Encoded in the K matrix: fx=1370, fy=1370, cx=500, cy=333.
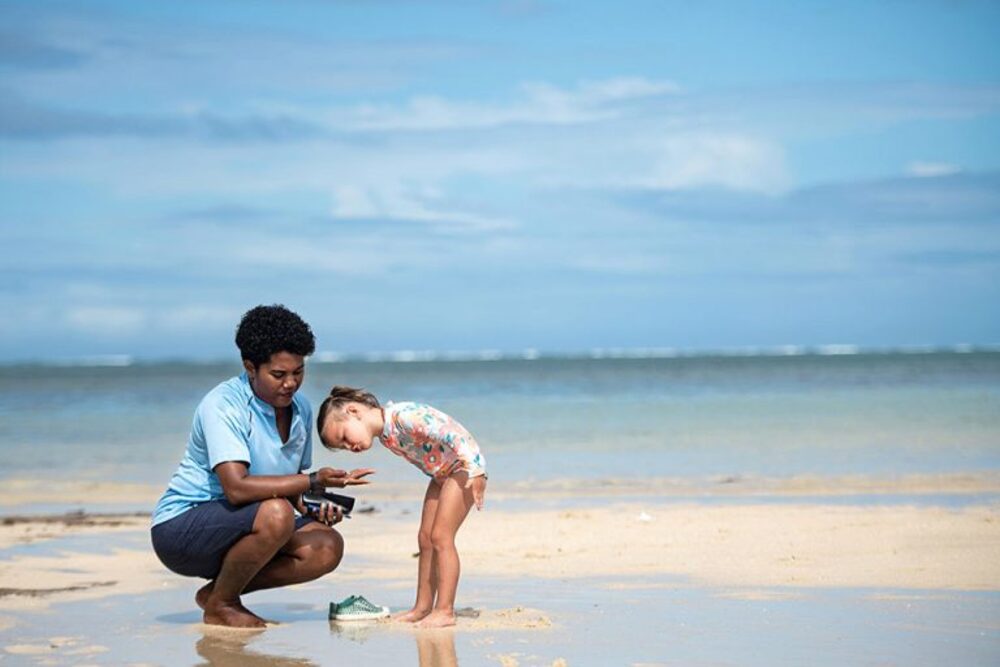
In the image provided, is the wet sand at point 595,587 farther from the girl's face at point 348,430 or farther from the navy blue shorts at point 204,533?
the girl's face at point 348,430

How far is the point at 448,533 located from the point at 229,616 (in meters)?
0.97

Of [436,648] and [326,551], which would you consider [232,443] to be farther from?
[436,648]

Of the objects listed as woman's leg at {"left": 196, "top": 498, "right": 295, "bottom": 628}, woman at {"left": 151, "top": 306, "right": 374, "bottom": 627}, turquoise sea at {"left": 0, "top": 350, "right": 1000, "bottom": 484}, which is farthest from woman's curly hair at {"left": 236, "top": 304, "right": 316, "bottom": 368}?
turquoise sea at {"left": 0, "top": 350, "right": 1000, "bottom": 484}

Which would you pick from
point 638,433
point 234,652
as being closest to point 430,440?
point 234,652

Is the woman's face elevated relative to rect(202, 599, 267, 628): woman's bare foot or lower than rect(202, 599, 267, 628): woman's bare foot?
elevated

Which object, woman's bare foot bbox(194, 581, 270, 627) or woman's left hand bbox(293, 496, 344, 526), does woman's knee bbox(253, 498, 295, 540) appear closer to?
woman's left hand bbox(293, 496, 344, 526)

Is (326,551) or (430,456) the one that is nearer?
(430,456)

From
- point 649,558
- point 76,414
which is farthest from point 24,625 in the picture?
point 76,414

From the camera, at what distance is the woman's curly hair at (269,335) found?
17.9 feet

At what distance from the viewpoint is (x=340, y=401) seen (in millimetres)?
5477

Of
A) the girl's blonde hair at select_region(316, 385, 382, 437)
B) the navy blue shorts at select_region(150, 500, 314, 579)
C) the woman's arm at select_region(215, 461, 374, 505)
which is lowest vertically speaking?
the navy blue shorts at select_region(150, 500, 314, 579)

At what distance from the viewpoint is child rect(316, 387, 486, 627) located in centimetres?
545

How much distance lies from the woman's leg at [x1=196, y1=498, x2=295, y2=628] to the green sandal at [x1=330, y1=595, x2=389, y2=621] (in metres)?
0.32

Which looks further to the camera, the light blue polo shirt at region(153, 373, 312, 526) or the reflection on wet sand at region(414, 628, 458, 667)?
the light blue polo shirt at region(153, 373, 312, 526)
